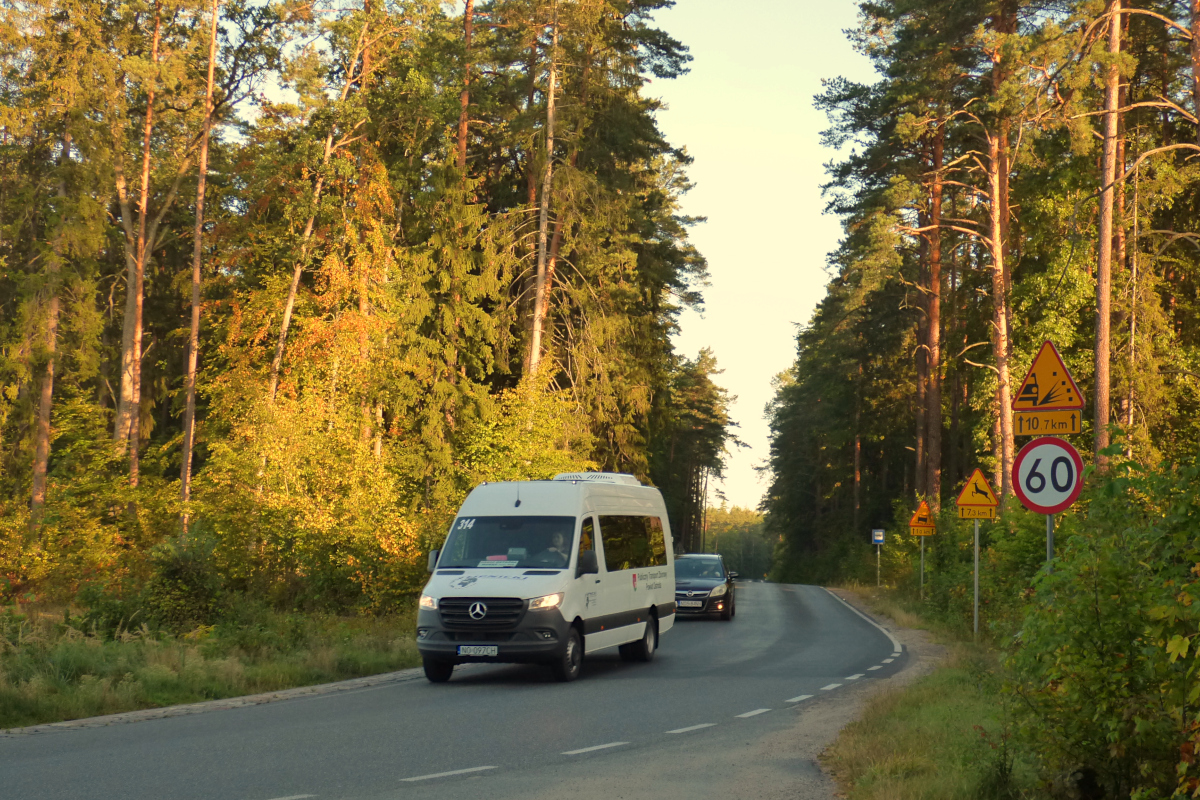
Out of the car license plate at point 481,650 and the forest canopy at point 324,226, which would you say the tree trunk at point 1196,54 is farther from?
the forest canopy at point 324,226

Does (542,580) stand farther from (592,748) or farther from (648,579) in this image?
(592,748)

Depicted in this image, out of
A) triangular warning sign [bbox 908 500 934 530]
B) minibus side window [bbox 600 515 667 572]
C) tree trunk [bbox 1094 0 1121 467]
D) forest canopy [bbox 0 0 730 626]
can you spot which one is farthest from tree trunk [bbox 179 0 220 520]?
tree trunk [bbox 1094 0 1121 467]

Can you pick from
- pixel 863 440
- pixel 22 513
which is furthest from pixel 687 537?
pixel 22 513

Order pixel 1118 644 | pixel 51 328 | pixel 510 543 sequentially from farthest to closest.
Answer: pixel 51 328, pixel 510 543, pixel 1118 644

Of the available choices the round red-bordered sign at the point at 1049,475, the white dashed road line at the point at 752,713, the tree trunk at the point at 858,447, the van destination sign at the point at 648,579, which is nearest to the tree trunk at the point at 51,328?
the van destination sign at the point at 648,579

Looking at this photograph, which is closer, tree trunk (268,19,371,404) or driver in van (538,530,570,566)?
driver in van (538,530,570,566)

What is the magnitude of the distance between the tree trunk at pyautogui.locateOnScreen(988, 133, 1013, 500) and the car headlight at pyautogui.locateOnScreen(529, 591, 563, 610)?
17.2m

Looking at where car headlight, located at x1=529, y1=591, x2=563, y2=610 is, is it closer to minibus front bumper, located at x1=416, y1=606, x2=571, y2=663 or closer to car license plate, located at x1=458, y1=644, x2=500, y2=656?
minibus front bumper, located at x1=416, y1=606, x2=571, y2=663

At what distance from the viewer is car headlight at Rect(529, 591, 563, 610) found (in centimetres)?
1469

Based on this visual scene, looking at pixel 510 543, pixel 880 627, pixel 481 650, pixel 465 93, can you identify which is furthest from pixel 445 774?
pixel 465 93

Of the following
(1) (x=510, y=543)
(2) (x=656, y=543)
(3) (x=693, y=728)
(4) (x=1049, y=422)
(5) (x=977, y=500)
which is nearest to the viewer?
(4) (x=1049, y=422)

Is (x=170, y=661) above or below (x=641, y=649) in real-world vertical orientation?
above

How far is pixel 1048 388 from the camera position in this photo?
11070 millimetres

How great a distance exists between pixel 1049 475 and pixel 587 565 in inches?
280
